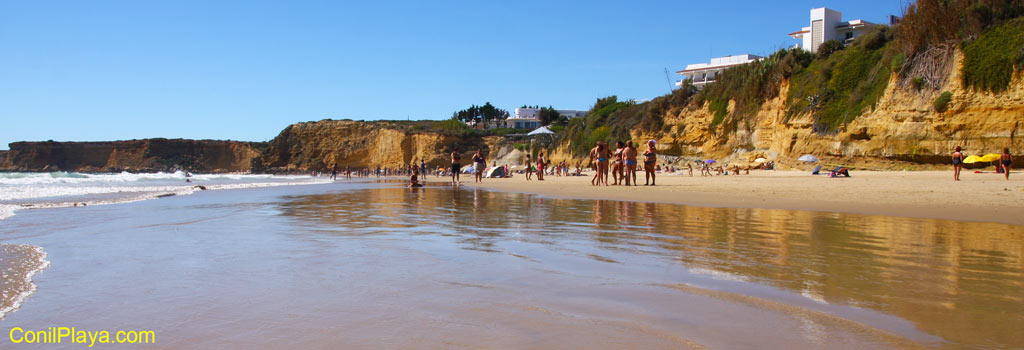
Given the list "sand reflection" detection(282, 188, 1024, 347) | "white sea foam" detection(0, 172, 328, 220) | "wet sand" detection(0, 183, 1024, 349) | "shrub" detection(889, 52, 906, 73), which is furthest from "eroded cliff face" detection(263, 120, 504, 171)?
"wet sand" detection(0, 183, 1024, 349)

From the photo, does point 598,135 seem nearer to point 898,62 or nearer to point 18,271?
point 898,62

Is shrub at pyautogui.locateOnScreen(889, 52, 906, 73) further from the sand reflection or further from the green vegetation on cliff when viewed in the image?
the sand reflection

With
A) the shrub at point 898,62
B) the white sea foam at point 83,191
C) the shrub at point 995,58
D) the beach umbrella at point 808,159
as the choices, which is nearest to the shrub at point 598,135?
the beach umbrella at point 808,159

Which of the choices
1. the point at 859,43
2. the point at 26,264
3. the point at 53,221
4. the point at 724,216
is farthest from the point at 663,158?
the point at 26,264

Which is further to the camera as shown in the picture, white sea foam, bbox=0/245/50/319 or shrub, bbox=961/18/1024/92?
shrub, bbox=961/18/1024/92

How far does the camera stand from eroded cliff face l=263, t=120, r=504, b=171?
62594mm

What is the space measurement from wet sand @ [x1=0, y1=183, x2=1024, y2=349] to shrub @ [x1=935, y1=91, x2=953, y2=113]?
15857 millimetres

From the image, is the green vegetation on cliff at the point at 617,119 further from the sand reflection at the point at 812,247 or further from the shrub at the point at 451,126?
the sand reflection at the point at 812,247

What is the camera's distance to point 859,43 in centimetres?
2555

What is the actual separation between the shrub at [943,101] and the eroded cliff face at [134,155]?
79.1m

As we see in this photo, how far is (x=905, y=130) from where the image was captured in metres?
20.2

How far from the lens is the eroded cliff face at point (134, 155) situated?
275ft

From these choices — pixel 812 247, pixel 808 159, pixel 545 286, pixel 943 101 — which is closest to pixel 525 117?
pixel 808 159

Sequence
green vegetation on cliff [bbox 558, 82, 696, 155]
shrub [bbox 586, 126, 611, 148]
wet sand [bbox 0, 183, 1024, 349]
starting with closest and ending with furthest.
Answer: wet sand [bbox 0, 183, 1024, 349] → green vegetation on cliff [bbox 558, 82, 696, 155] → shrub [bbox 586, 126, 611, 148]
